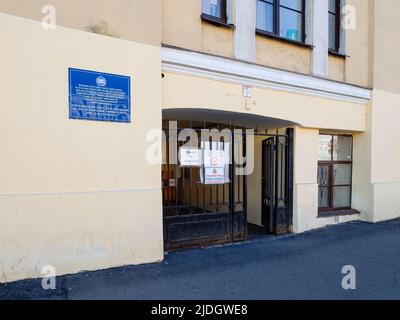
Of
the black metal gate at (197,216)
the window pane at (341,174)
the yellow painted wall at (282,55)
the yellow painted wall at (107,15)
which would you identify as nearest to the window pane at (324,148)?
the window pane at (341,174)

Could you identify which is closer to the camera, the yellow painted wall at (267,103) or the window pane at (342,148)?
the yellow painted wall at (267,103)

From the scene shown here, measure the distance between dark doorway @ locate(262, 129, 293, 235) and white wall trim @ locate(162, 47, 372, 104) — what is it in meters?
0.97

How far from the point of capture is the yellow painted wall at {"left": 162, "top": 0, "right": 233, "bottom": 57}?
5.18m

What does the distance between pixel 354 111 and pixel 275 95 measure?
8.09ft

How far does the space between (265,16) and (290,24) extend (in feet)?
2.40

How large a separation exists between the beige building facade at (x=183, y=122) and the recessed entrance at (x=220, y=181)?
0.04 meters

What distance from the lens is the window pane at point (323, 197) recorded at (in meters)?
7.95

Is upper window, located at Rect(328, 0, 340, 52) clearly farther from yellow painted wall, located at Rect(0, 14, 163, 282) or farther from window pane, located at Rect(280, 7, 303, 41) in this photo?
yellow painted wall, located at Rect(0, 14, 163, 282)

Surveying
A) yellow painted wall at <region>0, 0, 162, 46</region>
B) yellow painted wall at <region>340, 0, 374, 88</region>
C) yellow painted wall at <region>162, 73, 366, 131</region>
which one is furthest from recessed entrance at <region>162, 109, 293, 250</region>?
yellow painted wall at <region>340, 0, 374, 88</region>

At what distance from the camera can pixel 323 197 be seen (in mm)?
8016

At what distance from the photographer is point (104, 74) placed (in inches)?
179

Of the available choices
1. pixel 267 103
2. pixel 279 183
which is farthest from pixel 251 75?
pixel 279 183

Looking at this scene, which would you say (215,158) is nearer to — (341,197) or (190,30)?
(190,30)

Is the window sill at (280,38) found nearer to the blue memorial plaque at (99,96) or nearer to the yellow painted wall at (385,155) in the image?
the yellow painted wall at (385,155)
